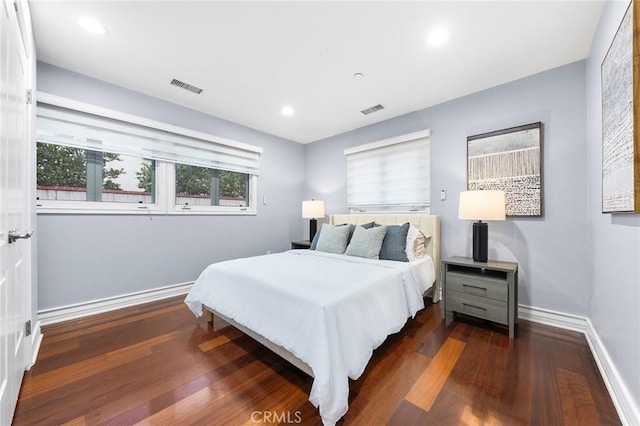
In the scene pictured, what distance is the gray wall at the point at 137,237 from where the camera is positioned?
2.43 m

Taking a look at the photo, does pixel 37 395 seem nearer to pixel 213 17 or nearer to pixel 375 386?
pixel 375 386

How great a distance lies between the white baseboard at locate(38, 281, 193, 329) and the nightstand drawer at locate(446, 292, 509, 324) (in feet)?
10.5

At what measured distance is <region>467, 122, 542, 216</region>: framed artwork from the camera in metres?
2.45

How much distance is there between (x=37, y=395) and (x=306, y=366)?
62.3 inches

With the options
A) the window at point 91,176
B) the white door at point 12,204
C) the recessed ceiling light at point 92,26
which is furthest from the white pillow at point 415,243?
the recessed ceiling light at point 92,26

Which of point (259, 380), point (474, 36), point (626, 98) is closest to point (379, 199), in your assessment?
point (474, 36)

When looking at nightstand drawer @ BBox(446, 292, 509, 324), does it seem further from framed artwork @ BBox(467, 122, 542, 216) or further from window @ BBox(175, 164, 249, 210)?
window @ BBox(175, 164, 249, 210)

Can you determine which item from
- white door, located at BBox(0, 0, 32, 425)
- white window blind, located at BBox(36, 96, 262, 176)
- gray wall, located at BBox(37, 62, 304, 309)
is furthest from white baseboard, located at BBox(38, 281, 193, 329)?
white window blind, located at BBox(36, 96, 262, 176)

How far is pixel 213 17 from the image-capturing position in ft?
5.98

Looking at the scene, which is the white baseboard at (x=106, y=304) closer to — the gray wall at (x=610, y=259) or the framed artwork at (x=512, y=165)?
the framed artwork at (x=512, y=165)

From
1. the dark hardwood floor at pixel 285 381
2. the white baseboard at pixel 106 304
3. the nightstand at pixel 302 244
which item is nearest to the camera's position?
the dark hardwood floor at pixel 285 381

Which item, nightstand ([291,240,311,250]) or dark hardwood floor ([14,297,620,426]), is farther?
nightstand ([291,240,311,250])

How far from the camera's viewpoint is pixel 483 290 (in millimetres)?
2293

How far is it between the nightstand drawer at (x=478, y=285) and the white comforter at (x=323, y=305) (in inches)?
11.4
